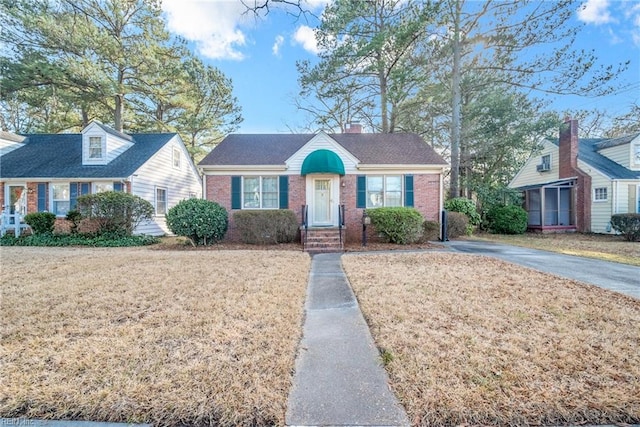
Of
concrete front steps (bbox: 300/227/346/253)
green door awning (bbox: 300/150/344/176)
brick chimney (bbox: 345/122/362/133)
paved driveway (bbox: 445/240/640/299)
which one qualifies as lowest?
paved driveway (bbox: 445/240/640/299)

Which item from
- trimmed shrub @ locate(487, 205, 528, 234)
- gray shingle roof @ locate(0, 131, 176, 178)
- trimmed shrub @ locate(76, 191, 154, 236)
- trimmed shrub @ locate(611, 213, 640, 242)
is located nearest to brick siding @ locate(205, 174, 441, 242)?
trimmed shrub @ locate(76, 191, 154, 236)

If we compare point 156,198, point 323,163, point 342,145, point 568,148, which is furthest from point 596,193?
point 156,198

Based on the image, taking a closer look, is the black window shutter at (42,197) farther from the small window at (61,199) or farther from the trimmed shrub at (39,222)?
the trimmed shrub at (39,222)

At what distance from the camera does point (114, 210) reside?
11891 millimetres

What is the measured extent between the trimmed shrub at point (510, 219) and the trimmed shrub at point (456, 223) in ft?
17.4

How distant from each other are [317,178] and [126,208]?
28.1 ft

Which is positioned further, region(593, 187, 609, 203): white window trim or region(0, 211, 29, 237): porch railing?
region(593, 187, 609, 203): white window trim

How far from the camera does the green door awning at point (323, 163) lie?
39.8ft

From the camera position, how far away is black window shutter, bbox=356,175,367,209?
13359 mm

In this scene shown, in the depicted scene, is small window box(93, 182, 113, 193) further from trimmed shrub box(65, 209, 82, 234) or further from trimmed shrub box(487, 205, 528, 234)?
trimmed shrub box(487, 205, 528, 234)

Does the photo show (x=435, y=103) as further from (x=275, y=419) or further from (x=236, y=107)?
(x=275, y=419)

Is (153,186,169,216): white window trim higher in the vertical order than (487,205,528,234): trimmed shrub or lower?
higher

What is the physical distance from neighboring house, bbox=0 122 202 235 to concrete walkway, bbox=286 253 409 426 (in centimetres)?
1472

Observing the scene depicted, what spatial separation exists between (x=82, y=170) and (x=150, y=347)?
54.7ft
